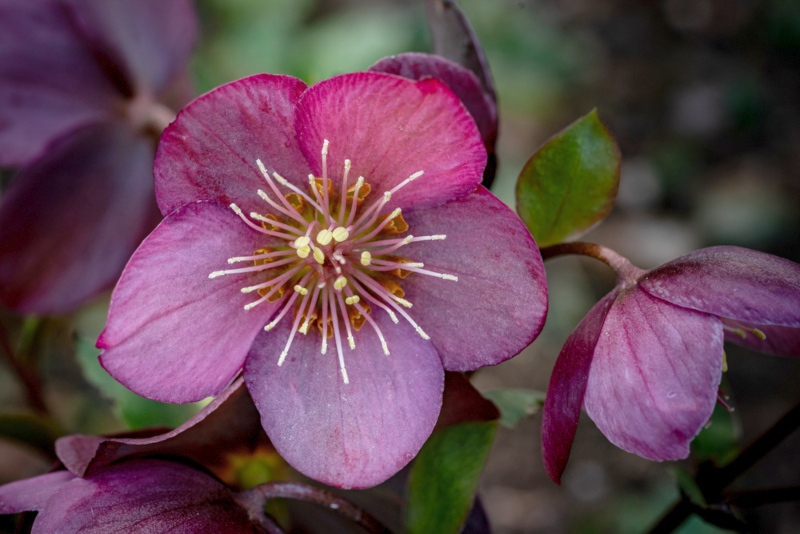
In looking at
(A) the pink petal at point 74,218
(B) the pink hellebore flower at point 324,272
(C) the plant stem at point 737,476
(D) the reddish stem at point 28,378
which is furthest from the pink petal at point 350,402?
(D) the reddish stem at point 28,378

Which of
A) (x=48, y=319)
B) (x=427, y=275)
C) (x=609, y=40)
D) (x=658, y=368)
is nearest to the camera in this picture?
(x=658, y=368)

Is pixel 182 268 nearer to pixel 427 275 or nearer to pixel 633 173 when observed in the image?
pixel 427 275

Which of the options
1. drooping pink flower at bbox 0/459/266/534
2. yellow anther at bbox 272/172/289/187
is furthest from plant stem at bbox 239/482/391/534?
yellow anther at bbox 272/172/289/187

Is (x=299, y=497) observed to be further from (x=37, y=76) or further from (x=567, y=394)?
(x=37, y=76)

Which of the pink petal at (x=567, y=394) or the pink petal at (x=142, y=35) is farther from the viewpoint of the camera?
the pink petal at (x=142, y=35)

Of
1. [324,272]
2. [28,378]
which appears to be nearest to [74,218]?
[28,378]

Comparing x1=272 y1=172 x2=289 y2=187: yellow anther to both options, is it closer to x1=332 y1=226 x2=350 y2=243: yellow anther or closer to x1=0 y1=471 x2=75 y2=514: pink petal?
x1=332 y1=226 x2=350 y2=243: yellow anther

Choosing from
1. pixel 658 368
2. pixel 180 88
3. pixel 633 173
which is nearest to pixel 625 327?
pixel 658 368

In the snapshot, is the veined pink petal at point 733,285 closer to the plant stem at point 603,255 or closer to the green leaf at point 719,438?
the plant stem at point 603,255
